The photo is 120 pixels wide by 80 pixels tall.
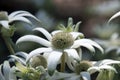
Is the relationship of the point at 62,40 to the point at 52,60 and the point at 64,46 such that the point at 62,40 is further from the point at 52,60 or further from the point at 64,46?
the point at 52,60

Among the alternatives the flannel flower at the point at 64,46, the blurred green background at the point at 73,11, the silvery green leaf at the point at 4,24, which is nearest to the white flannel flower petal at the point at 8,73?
the flannel flower at the point at 64,46

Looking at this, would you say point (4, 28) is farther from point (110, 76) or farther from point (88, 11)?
point (88, 11)

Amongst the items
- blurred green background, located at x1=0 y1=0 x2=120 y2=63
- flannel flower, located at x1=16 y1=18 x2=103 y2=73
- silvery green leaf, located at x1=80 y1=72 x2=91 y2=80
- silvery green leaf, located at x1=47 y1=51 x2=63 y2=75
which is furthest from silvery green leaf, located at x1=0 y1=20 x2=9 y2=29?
blurred green background, located at x1=0 y1=0 x2=120 y2=63

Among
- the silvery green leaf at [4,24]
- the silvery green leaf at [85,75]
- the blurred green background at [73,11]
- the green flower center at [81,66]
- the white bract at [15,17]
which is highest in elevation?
the blurred green background at [73,11]

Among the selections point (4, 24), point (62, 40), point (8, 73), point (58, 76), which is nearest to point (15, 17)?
point (4, 24)

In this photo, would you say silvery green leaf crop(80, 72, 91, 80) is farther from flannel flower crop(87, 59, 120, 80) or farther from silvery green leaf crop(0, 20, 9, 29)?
silvery green leaf crop(0, 20, 9, 29)

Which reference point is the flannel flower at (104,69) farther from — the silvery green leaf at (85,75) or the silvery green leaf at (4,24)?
the silvery green leaf at (4,24)

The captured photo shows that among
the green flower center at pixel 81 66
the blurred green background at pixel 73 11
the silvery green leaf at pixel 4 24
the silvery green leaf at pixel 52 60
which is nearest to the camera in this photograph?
the silvery green leaf at pixel 52 60

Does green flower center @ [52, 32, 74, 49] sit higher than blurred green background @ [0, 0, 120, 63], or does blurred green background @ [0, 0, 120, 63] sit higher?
blurred green background @ [0, 0, 120, 63]
